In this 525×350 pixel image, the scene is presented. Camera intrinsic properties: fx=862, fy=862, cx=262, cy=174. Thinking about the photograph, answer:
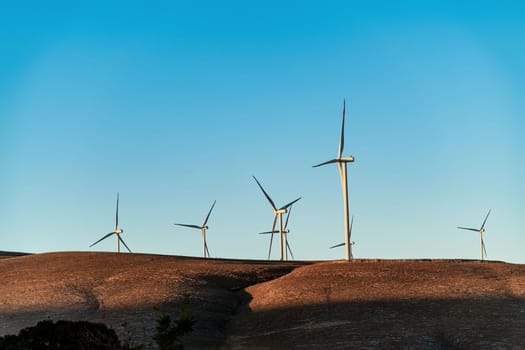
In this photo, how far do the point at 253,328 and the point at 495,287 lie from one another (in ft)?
65.8

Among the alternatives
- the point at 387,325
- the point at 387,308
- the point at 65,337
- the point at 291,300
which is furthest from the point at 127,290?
the point at 65,337

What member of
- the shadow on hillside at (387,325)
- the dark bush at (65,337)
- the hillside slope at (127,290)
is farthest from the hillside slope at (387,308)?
the dark bush at (65,337)

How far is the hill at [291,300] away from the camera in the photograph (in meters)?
52.2

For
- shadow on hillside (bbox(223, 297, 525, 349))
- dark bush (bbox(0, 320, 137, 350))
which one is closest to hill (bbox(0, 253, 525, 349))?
shadow on hillside (bbox(223, 297, 525, 349))

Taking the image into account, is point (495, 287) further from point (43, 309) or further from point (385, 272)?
point (43, 309)

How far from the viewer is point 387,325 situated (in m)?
53.9

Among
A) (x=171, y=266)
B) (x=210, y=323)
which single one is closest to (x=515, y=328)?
(x=210, y=323)

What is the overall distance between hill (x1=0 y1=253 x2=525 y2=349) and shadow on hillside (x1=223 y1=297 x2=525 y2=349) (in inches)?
2.7

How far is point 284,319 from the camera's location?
57375 mm

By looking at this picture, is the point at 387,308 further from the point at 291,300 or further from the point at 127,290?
the point at 127,290

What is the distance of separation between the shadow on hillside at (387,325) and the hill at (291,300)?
7cm

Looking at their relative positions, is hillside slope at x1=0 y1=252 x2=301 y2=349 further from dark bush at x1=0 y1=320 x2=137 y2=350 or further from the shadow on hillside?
dark bush at x1=0 y1=320 x2=137 y2=350

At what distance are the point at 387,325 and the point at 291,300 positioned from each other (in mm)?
9754

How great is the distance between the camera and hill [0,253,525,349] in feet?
171
